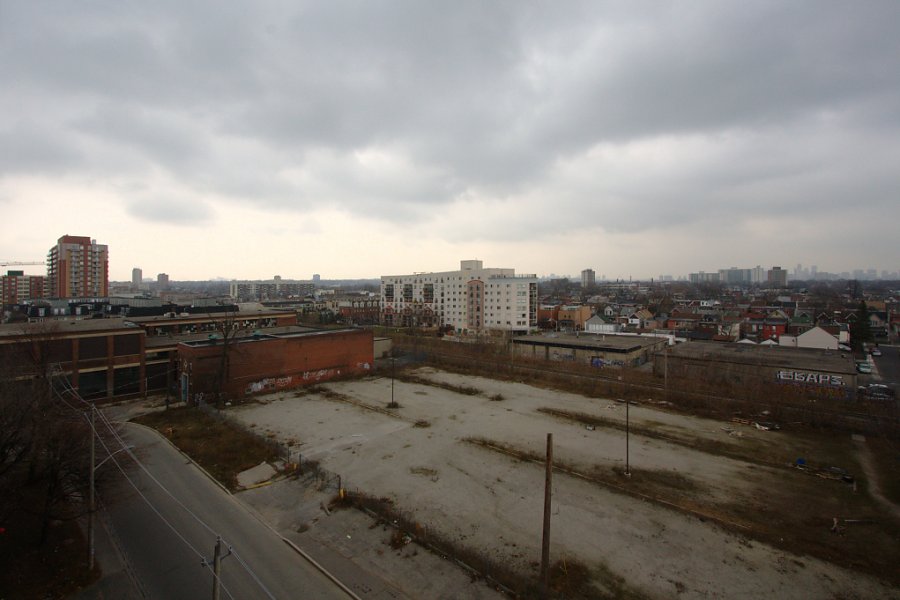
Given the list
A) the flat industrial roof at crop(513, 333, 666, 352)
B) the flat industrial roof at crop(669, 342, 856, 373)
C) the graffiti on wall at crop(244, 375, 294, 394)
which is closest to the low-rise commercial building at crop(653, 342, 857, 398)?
the flat industrial roof at crop(669, 342, 856, 373)

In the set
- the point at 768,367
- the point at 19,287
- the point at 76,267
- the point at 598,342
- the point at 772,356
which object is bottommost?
the point at 768,367

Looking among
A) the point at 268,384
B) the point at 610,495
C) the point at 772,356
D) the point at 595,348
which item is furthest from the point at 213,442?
the point at 772,356

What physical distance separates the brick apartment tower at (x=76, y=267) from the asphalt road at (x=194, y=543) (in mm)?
100341

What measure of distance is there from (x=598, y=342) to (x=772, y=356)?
1494cm

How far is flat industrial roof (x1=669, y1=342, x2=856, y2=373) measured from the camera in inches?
1291

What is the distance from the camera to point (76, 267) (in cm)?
9350

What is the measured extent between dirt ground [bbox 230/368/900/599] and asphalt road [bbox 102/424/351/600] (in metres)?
1.24

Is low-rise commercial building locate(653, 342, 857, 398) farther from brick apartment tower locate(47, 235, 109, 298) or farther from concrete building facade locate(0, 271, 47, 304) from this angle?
concrete building facade locate(0, 271, 47, 304)

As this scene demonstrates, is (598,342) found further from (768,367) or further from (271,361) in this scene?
(271,361)

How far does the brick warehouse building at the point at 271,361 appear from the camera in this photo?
1152 inches

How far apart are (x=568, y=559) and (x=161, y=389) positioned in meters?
31.9

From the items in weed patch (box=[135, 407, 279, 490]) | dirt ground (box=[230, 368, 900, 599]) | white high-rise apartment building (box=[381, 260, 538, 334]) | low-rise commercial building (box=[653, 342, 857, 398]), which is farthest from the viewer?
white high-rise apartment building (box=[381, 260, 538, 334])

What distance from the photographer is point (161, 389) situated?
1249 inches

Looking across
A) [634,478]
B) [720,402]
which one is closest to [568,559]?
[634,478]
